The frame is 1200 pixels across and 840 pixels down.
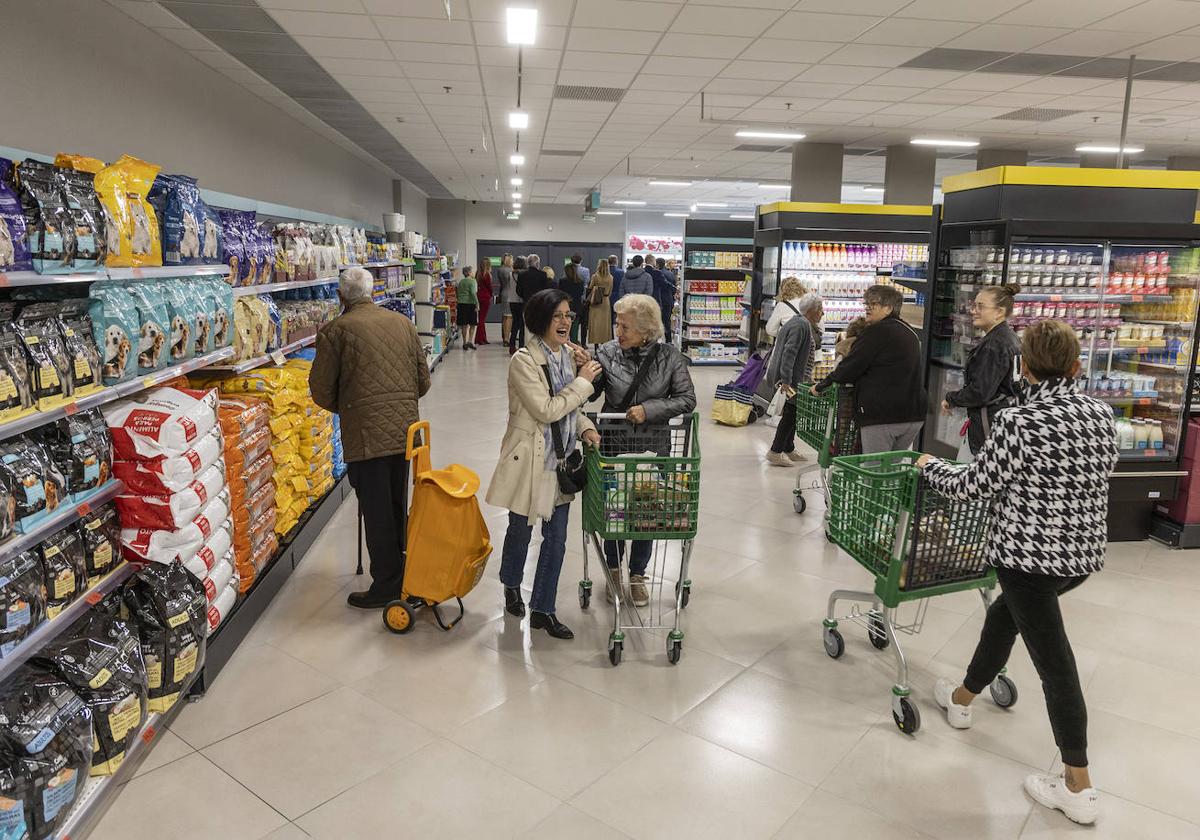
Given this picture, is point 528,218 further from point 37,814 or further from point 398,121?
point 37,814

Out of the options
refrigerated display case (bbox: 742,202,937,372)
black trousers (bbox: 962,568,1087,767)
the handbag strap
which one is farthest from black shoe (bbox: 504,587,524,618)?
refrigerated display case (bbox: 742,202,937,372)

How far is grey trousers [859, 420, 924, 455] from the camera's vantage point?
15.9ft

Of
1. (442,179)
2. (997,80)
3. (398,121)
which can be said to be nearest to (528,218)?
(442,179)

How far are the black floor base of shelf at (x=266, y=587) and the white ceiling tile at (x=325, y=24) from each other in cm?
329

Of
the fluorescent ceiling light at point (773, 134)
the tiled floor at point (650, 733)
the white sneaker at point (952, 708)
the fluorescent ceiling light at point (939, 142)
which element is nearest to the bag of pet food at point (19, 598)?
the tiled floor at point (650, 733)

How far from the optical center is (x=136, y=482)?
2984 mm

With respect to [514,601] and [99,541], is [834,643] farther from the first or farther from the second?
[99,541]

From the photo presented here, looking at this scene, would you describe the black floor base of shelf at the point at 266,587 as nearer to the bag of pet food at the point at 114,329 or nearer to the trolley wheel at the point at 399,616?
the trolley wheel at the point at 399,616

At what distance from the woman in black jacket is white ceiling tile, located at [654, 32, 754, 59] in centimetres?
298

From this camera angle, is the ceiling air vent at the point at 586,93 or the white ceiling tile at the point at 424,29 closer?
the white ceiling tile at the point at 424,29

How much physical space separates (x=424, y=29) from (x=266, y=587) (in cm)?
423

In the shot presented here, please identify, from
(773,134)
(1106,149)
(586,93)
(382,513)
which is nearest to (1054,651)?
(382,513)

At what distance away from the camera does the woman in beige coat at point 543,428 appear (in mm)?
3568

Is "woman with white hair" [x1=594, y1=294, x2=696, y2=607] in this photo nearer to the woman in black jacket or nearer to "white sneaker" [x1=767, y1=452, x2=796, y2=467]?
the woman in black jacket
